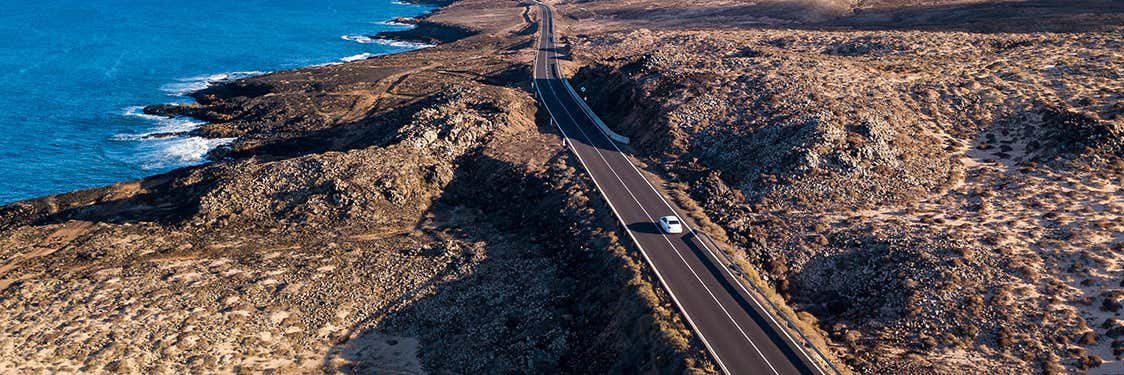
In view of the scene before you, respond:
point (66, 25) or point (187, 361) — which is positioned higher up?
point (66, 25)

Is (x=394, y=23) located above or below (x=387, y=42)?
above

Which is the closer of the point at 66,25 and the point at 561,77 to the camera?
the point at 561,77

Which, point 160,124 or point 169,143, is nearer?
point 169,143

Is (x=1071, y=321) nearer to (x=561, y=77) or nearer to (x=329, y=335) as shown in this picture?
(x=329, y=335)

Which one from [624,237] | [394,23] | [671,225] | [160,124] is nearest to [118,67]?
[160,124]

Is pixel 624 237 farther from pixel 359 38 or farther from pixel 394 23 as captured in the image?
pixel 394 23

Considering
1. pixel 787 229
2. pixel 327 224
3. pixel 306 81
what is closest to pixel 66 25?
pixel 306 81

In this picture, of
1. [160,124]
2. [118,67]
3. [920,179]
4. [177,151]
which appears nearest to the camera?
[920,179]
